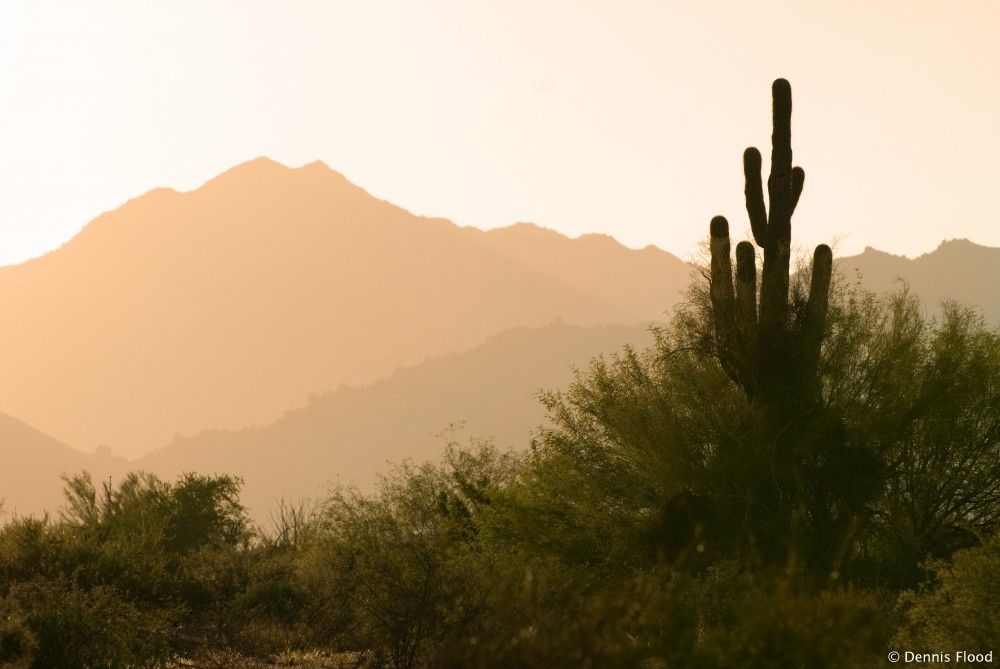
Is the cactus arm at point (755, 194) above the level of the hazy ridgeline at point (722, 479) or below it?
above

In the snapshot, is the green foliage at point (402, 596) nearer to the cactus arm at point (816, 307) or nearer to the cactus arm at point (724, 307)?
the cactus arm at point (724, 307)

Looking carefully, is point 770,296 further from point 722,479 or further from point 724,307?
point 722,479

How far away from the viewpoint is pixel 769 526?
18.7 m

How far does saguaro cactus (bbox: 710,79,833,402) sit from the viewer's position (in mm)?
19656

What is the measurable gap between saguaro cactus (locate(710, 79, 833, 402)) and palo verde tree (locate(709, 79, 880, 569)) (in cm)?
2

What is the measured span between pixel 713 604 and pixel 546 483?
8.18m

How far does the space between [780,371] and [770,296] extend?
143 cm

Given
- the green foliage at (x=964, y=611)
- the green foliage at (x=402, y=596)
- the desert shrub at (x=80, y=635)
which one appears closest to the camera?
the green foliage at (x=964, y=611)

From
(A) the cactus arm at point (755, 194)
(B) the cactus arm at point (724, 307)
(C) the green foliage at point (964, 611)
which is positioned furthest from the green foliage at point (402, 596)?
(A) the cactus arm at point (755, 194)

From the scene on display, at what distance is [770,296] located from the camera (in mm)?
19703

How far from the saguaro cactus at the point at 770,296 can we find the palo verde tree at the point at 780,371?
0.02 metres

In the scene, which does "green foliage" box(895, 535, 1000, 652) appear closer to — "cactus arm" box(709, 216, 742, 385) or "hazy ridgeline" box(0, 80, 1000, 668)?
"hazy ridgeline" box(0, 80, 1000, 668)

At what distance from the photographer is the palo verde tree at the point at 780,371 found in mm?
19000

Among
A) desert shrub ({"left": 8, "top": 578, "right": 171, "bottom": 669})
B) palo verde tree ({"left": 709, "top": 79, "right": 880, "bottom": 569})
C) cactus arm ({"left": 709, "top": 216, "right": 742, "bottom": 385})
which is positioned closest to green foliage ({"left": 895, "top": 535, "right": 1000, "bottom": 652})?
palo verde tree ({"left": 709, "top": 79, "right": 880, "bottom": 569})
